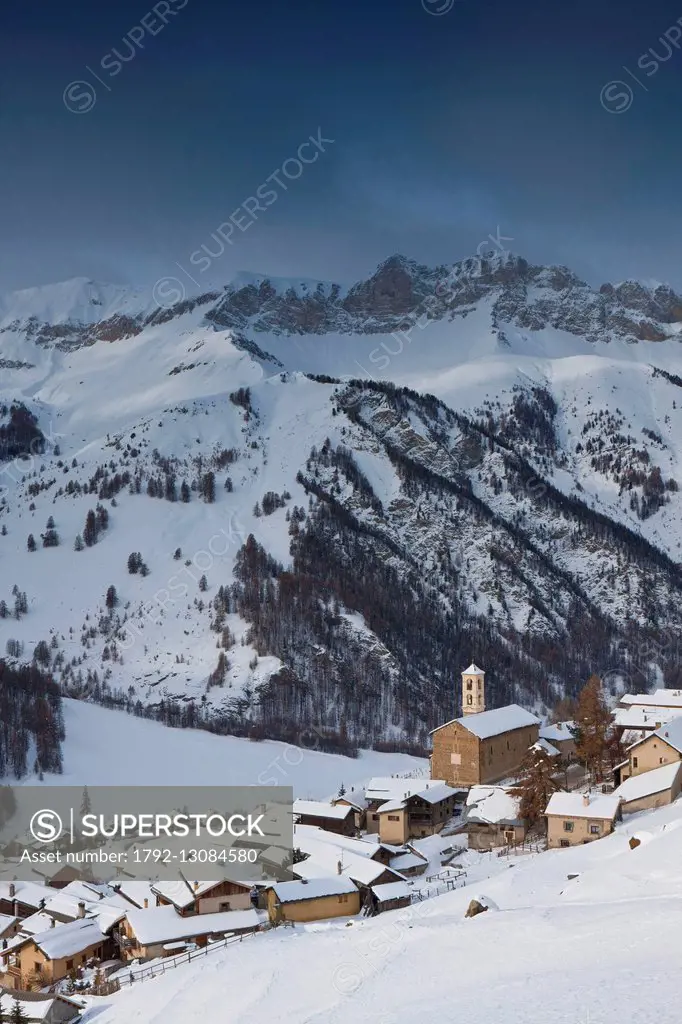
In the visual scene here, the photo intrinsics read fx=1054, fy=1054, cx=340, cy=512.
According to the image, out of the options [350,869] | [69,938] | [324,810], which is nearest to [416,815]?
[324,810]

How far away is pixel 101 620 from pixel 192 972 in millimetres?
125789

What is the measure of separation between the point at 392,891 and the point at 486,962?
24.8m

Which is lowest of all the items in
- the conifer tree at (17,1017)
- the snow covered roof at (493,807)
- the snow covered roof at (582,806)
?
the conifer tree at (17,1017)

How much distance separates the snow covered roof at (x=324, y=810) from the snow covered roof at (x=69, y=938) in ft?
75.6

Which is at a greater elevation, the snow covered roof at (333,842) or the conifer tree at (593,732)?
the conifer tree at (593,732)

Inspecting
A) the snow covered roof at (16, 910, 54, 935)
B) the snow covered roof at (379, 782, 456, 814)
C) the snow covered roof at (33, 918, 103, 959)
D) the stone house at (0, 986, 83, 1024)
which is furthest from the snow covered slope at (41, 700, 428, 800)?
the stone house at (0, 986, 83, 1024)

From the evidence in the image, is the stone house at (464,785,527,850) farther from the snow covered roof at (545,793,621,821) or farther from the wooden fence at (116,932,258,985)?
the wooden fence at (116,932,258,985)

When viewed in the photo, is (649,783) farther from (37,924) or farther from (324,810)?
(37,924)

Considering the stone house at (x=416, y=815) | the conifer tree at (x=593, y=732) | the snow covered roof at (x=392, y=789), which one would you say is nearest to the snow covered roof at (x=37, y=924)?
the stone house at (x=416, y=815)

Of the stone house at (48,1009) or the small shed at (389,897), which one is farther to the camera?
the small shed at (389,897)

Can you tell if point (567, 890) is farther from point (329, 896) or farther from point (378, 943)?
point (329, 896)

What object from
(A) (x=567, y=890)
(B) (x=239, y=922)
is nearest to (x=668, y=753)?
(A) (x=567, y=890)

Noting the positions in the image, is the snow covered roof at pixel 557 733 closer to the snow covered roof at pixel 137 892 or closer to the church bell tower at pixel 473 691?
the church bell tower at pixel 473 691

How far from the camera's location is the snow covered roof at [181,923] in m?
52.5
